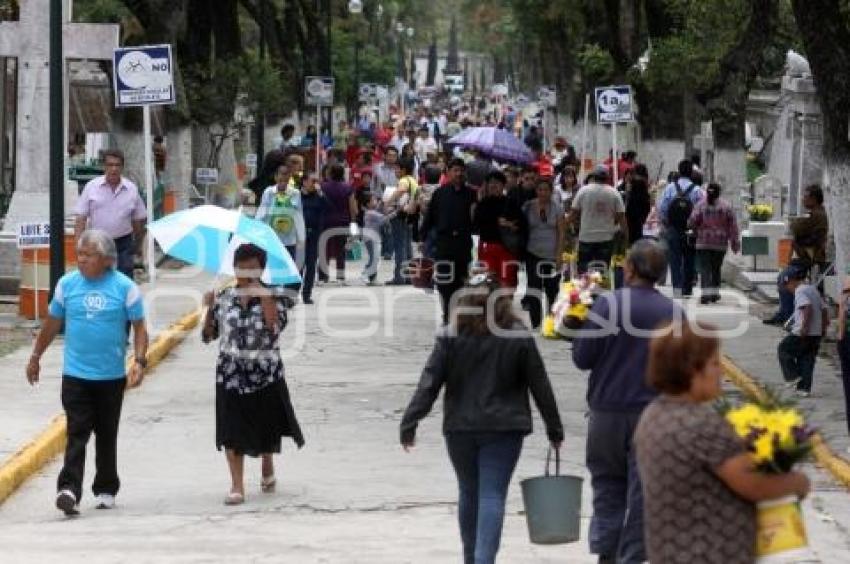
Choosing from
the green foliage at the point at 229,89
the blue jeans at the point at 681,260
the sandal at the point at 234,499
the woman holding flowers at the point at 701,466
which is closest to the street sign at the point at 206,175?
the green foliage at the point at 229,89

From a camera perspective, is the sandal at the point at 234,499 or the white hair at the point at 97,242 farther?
the sandal at the point at 234,499

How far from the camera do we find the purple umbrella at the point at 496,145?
3250 centimetres

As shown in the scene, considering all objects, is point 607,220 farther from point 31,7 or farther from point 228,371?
point 228,371

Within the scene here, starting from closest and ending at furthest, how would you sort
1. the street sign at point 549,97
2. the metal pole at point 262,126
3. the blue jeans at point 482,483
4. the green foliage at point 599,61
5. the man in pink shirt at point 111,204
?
the blue jeans at point 482,483
the man in pink shirt at point 111,204
the green foliage at point 599,61
the metal pole at point 262,126
the street sign at point 549,97

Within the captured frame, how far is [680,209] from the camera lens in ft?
90.3

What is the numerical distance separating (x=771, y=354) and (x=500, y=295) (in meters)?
11.4

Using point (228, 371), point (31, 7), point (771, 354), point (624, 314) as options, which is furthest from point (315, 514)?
point (31, 7)

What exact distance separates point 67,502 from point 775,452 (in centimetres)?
606

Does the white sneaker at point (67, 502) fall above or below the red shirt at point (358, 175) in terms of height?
below

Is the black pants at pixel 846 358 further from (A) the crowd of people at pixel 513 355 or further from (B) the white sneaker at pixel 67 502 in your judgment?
(B) the white sneaker at pixel 67 502

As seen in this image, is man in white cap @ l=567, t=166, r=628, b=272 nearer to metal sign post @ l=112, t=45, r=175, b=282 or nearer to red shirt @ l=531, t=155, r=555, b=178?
red shirt @ l=531, t=155, r=555, b=178

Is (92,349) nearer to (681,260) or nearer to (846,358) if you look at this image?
(846,358)

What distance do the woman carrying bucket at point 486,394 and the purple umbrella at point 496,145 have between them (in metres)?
22.1

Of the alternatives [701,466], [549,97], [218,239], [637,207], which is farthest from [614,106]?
[549,97]
